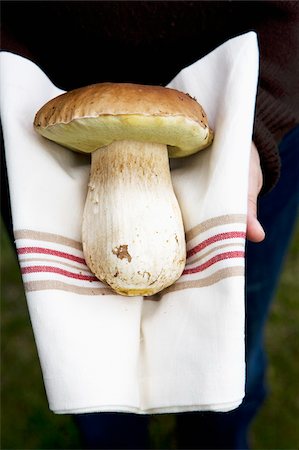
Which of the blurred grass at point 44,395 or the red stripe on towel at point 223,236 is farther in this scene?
the blurred grass at point 44,395

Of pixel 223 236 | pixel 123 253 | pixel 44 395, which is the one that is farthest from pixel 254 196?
pixel 44 395

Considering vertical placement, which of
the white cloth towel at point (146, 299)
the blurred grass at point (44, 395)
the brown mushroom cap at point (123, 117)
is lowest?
the blurred grass at point (44, 395)

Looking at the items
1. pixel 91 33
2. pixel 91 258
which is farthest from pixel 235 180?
pixel 91 33

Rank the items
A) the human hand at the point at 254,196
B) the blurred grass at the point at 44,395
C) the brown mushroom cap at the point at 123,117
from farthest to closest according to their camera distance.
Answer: the blurred grass at the point at 44,395 < the human hand at the point at 254,196 < the brown mushroom cap at the point at 123,117

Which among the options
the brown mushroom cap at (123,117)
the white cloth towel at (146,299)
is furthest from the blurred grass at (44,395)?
the brown mushroom cap at (123,117)

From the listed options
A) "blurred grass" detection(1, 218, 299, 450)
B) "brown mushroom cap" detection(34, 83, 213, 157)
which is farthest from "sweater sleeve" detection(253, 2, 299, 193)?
"blurred grass" detection(1, 218, 299, 450)

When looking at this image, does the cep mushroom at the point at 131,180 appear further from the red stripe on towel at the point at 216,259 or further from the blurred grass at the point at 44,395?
the blurred grass at the point at 44,395
